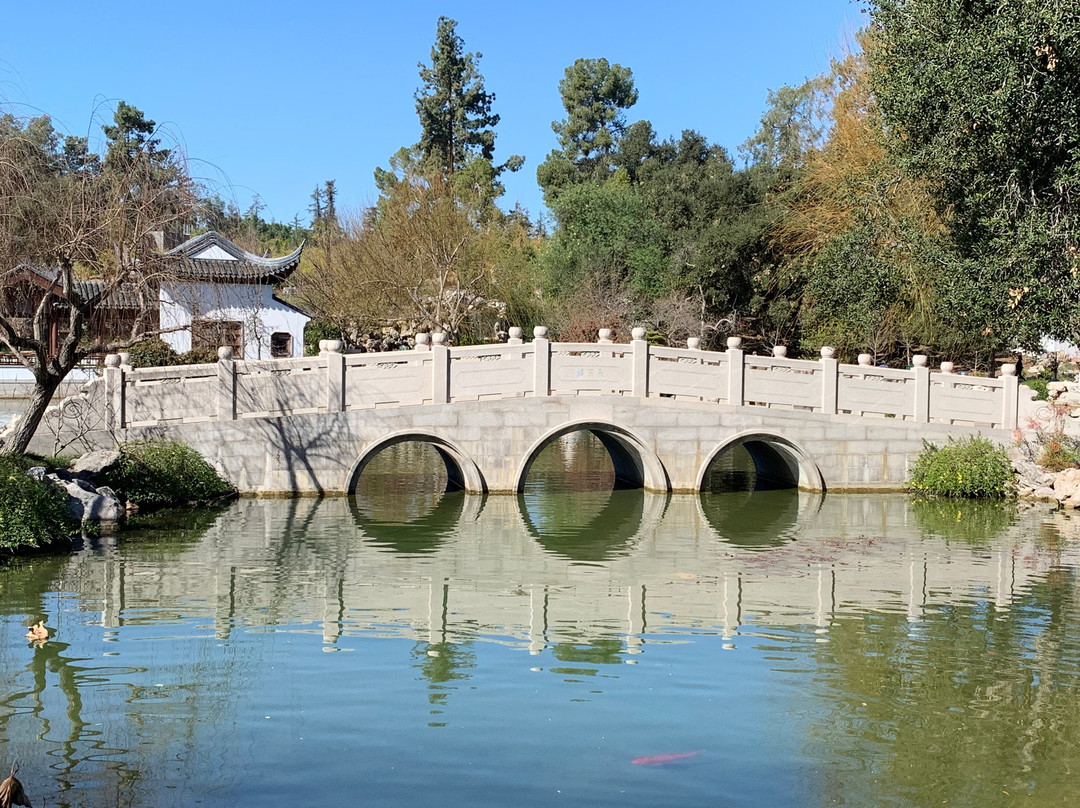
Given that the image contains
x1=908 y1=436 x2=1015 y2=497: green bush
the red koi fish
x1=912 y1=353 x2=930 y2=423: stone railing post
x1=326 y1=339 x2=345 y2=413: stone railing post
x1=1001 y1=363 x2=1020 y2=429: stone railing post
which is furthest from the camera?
x1=1001 y1=363 x2=1020 y2=429: stone railing post

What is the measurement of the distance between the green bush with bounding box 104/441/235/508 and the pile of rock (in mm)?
287

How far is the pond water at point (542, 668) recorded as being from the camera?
5.80 m

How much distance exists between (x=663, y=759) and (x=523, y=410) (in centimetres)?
1013

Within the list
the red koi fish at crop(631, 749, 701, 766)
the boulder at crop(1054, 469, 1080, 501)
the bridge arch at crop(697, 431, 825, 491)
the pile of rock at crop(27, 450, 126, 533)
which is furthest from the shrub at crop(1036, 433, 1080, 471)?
the pile of rock at crop(27, 450, 126, 533)

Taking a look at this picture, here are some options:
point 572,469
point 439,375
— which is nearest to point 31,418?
point 439,375

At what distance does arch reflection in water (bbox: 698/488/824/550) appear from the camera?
1334 cm

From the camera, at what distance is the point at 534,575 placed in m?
11.1

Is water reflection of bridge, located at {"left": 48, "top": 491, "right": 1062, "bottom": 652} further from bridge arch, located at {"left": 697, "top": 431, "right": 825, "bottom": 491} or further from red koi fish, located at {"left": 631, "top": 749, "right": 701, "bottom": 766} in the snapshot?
red koi fish, located at {"left": 631, "top": 749, "right": 701, "bottom": 766}

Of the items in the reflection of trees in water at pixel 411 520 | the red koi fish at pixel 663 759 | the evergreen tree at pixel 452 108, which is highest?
the evergreen tree at pixel 452 108

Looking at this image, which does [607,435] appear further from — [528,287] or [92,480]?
[528,287]

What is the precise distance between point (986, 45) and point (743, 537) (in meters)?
6.80

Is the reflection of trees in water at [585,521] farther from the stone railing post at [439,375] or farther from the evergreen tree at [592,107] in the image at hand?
the evergreen tree at [592,107]

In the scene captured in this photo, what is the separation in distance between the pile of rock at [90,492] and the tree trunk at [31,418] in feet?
2.04

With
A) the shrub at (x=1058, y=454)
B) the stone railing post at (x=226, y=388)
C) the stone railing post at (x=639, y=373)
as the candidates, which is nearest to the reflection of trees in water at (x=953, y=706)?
the stone railing post at (x=639, y=373)
